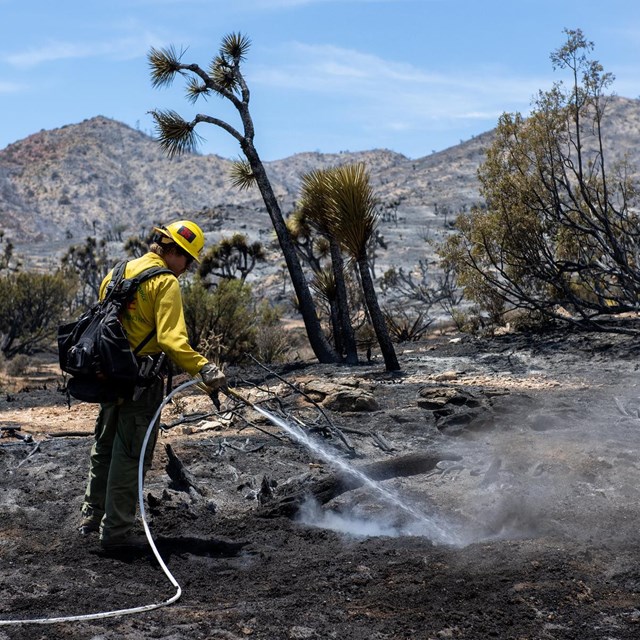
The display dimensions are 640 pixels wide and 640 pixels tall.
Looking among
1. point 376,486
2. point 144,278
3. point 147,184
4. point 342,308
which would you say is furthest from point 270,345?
point 147,184

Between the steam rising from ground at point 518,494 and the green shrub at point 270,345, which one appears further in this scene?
the green shrub at point 270,345

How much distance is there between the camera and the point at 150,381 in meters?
4.72

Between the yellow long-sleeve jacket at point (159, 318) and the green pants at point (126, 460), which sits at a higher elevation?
the yellow long-sleeve jacket at point (159, 318)

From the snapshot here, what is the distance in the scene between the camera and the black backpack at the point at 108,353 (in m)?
4.50

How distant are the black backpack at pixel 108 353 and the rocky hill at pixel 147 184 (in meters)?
41.4

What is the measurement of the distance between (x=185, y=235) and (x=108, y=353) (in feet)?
2.52

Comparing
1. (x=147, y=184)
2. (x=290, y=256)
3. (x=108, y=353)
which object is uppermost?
(x=147, y=184)

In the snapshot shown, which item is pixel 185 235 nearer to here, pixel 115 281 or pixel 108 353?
pixel 115 281

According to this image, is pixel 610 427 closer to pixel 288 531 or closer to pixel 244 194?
pixel 288 531

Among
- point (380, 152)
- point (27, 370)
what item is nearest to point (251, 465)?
point (27, 370)

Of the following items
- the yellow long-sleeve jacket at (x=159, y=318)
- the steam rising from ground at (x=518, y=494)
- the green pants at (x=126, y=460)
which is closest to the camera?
the yellow long-sleeve jacket at (x=159, y=318)

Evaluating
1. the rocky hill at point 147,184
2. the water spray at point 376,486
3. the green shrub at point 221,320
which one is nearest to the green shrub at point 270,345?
the green shrub at point 221,320

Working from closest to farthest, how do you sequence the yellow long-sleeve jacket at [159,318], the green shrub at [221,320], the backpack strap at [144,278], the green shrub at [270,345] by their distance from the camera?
the yellow long-sleeve jacket at [159,318], the backpack strap at [144,278], the green shrub at [221,320], the green shrub at [270,345]

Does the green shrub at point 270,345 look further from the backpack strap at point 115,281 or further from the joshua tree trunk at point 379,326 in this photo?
the backpack strap at point 115,281
